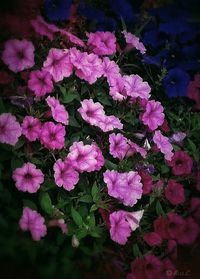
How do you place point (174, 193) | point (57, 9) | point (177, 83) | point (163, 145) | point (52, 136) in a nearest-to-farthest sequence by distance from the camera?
point (52, 136)
point (174, 193)
point (163, 145)
point (57, 9)
point (177, 83)

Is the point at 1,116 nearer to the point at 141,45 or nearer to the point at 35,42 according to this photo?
the point at 35,42

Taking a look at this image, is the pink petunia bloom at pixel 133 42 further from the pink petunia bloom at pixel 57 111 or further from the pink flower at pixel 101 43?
the pink petunia bloom at pixel 57 111

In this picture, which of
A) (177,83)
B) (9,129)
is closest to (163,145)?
(177,83)

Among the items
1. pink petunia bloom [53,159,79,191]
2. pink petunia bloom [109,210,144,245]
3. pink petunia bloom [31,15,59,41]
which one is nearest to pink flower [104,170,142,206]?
pink petunia bloom [109,210,144,245]

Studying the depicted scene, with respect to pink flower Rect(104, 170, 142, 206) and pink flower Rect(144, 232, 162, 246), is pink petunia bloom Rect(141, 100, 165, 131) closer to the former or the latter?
pink flower Rect(104, 170, 142, 206)

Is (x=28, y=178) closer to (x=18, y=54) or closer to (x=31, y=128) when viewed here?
(x=31, y=128)

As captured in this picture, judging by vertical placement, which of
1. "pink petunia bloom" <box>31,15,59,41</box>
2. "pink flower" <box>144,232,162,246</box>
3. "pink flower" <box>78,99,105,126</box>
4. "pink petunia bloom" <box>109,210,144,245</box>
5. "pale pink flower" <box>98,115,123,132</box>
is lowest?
"pink flower" <box>144,232,162,246</box>
